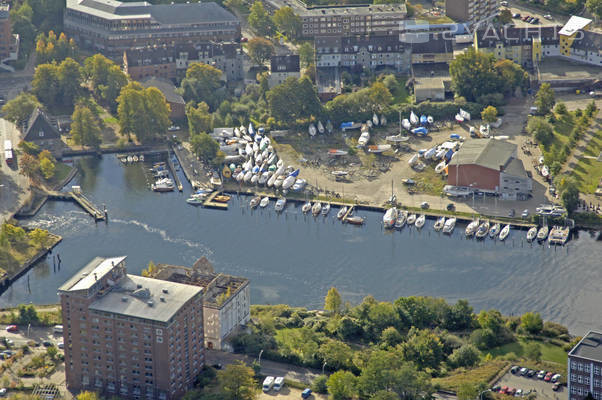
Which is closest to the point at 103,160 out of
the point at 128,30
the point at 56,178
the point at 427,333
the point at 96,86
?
the point at 56,178

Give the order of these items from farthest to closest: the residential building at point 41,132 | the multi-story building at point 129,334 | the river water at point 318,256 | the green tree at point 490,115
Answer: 1. the residential building at point 41,132
2. the green tree at point 490,115
3. the river water at point 318,256
4. the multi-story building at point 129,334

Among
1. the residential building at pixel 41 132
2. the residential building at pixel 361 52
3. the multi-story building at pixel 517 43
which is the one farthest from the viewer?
the residential building at pixel 361 52

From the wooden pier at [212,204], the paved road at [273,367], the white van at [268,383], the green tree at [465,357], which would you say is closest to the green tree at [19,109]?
the wooden pier at [212,204]

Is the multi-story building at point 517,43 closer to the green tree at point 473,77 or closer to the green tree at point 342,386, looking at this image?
the green tree at point 473,77

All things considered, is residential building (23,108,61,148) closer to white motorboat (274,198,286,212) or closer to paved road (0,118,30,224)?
paved road (0,118,30,224)

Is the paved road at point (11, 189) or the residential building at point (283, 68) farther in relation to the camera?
the residential building at point (283, 68)

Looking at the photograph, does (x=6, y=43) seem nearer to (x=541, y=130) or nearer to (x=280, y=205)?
(x=280, y=205)

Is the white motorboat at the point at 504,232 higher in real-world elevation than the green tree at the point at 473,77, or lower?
lower
